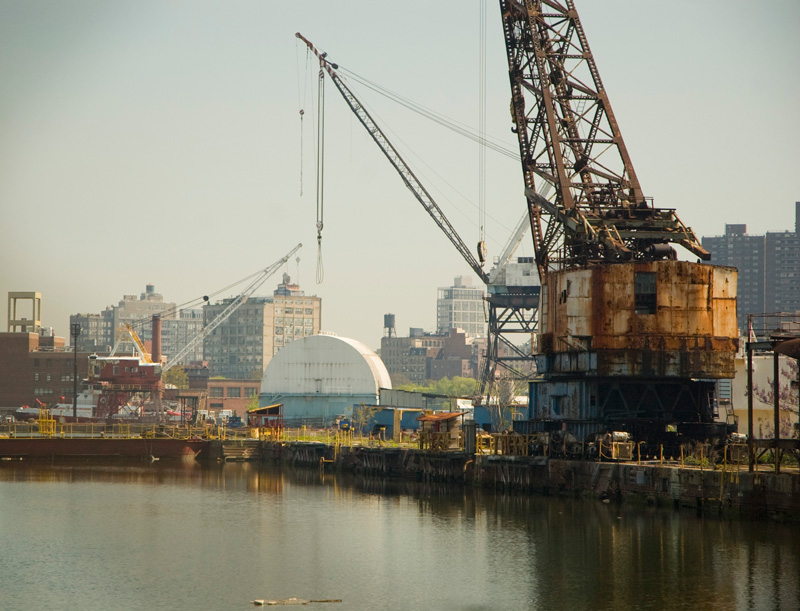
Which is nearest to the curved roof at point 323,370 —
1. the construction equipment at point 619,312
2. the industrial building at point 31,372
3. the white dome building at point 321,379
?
the white dome building at point 321,379

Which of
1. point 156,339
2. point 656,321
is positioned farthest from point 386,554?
point 156,339

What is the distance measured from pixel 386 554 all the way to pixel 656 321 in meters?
23.5

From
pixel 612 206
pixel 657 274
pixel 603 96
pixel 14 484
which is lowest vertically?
pixel 14 484

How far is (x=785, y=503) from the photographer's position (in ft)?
154

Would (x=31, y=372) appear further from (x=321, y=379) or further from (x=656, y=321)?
(x=656, y=321)

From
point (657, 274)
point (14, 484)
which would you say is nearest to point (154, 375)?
point (14, 484)

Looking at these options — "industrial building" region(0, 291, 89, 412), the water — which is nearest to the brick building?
"industrial building" region(0, 291, 89, 412)

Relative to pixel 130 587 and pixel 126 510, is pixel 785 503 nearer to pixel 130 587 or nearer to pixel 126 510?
pixel 130 587

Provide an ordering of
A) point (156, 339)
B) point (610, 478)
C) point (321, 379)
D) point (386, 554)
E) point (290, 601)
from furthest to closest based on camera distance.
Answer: point (156, 339) < point (321, 379) < point (610, 478) < point (386, 554) < point (290, 601)

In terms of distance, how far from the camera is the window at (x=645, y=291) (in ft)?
202

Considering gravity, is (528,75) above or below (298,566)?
above

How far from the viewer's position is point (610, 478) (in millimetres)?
57031

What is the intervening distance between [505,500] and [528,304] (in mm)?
74011

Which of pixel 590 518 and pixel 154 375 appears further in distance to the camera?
pixel 154 375
